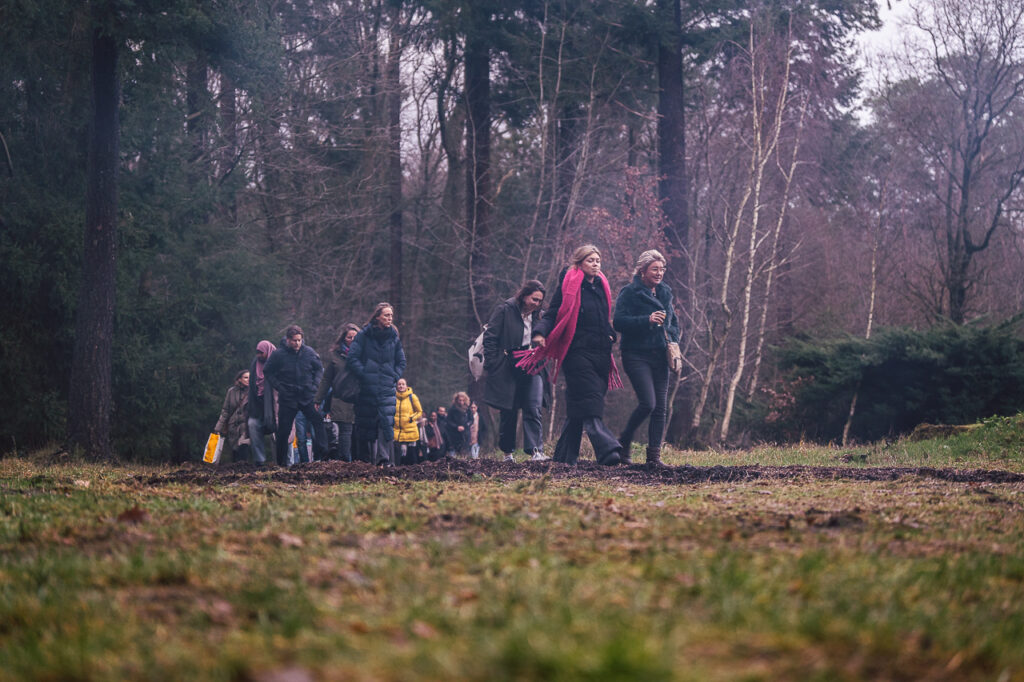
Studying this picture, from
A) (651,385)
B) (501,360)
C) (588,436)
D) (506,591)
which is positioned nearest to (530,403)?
(501,360)

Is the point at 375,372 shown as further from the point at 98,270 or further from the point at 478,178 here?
the point at 478,178

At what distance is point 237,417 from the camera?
58.6ft

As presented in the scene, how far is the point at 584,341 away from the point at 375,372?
3452 millimetres

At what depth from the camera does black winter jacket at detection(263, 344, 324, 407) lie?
585 inches

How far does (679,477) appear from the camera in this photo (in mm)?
10055

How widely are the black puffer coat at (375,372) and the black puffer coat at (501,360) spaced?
1644mm

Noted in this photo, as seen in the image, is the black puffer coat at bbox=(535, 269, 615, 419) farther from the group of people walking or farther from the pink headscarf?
the pink headscarf

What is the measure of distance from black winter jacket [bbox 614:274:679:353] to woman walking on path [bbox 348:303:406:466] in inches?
143

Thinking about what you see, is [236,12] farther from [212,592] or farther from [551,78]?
[212,592]

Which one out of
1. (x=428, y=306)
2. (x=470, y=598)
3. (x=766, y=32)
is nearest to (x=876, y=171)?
(x=766, y=32)

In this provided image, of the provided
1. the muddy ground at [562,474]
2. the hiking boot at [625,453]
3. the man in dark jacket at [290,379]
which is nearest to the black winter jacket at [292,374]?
the man in dark jacket at [290,379]

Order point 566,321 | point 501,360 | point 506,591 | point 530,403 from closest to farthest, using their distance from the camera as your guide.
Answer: point 506,591
point 566,321
point 530,403
point 501,360

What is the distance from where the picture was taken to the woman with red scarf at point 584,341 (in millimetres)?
11875

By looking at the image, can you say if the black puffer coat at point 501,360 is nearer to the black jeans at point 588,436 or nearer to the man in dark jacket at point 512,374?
the man in dark jacket at point 512,374
